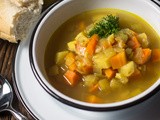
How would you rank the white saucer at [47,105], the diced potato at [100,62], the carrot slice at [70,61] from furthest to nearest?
the carrot slice at [70,61] → the diced potato at [100,62] → the white saucer at [47,105]

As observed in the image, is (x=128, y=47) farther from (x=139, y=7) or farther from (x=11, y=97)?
(x=11, y=97)

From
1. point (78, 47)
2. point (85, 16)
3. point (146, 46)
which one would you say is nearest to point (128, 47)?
point (146, 46)

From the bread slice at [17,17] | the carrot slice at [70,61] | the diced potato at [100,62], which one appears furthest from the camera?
the bread slice at [17,17]

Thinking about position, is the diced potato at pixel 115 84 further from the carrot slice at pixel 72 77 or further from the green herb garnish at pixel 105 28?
the green herb garnish at pixel 105 28

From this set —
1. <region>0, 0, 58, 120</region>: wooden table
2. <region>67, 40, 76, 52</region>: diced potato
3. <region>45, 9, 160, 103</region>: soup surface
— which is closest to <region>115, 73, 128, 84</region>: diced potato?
<region>45, 9, 160, 103</region>: soup surface

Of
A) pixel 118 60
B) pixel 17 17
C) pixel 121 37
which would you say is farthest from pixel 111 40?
pixel 17 17

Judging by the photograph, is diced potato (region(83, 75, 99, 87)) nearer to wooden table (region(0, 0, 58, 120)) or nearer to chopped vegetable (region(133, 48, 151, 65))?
chopped vegetable (region(133, 48, 151, 65))

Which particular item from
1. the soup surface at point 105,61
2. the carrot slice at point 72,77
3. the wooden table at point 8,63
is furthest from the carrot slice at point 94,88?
the wooden table at point 8,63

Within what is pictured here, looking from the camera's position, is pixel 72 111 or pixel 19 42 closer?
pixel 72 111

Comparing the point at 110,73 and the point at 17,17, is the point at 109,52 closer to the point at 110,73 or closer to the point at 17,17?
the point at 110,73

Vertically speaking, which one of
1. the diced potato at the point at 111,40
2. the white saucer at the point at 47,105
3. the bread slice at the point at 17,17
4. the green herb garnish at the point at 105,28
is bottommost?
the white saucer at the point at 47,105
